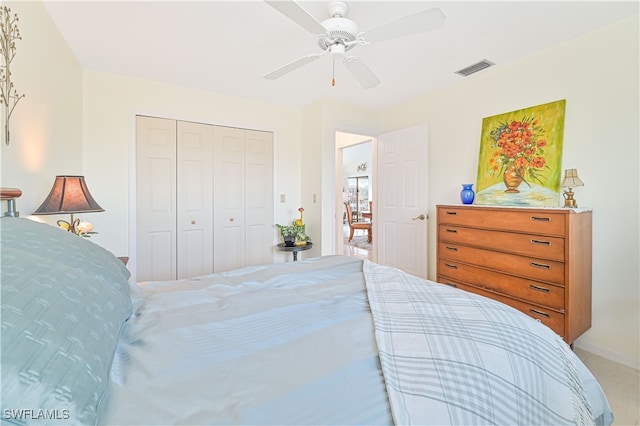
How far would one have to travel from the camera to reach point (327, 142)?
3445mm

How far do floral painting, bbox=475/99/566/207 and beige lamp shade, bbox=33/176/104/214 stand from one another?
10.6 feet

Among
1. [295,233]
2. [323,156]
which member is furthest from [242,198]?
[323,156]

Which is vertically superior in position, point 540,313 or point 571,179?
point 571,179

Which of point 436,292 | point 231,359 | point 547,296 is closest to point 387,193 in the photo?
point 547,296

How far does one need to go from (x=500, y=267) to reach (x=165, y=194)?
3.31 meters

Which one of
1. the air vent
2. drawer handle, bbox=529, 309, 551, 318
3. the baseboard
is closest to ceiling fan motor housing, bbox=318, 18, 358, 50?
the air vent

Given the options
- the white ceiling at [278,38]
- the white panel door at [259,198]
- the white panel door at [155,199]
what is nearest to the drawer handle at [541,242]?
the white ceiling at [278,38]

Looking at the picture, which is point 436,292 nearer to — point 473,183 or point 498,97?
point 473,183

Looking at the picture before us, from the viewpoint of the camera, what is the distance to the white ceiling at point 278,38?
1821 mm

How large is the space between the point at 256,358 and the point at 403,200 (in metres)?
3.08

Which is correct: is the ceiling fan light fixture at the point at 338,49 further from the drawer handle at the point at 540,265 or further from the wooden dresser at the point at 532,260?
the drawer handle at the point at 540,265

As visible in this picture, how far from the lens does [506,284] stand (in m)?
2.20

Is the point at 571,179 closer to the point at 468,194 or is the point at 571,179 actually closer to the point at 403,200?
the point at 468,194

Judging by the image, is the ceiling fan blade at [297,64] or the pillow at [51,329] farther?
the ceiling fan blade at [297,64]
